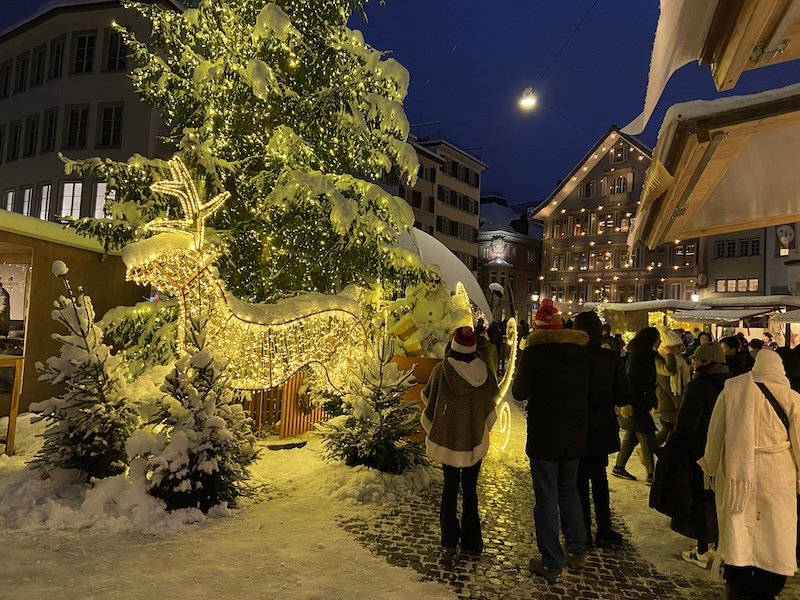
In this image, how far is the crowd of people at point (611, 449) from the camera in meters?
3.87

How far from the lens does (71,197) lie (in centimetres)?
2361

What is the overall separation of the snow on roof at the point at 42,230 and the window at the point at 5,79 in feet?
70.0

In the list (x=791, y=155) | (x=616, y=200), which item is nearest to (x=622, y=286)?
(x=616, y=200)

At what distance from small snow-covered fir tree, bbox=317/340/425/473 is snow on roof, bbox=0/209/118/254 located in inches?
218

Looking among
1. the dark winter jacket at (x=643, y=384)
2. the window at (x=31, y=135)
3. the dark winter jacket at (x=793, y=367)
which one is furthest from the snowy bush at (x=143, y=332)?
the window at (x=31, y=135)

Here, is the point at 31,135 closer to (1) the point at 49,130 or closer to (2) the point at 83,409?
(1) the point at 49,130

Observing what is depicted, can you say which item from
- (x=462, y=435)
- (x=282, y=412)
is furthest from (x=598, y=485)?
(x=282, y=412)

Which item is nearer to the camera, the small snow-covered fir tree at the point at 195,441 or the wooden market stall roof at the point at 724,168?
the wooden market stall roof at the point at 724,168

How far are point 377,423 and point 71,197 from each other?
2197 centimetres

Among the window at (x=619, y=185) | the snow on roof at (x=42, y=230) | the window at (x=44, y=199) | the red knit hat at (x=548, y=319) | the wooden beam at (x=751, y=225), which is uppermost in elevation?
the window at (x=619, y=185)

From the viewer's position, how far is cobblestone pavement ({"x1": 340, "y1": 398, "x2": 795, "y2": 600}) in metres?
4.38

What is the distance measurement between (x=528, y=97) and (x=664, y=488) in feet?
35.0

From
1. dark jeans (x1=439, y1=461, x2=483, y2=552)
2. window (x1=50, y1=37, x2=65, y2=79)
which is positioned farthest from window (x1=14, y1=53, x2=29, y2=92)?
dark jeans (x1=439, y1=461, x2=483, y2=552)

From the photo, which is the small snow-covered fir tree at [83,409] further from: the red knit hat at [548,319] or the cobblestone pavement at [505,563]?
the red knit hat at [548,319]
